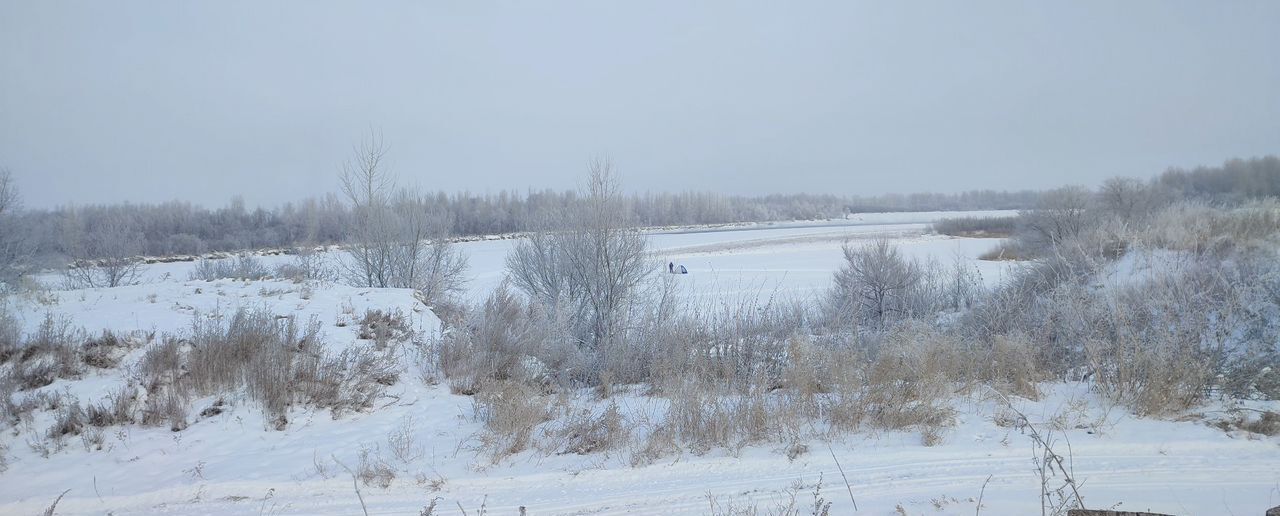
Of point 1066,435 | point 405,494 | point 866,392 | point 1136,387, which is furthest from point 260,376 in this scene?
point 1136,387

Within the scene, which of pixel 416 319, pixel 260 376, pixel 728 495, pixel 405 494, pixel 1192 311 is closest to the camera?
pixel 728 495

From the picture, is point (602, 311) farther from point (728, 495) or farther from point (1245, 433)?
point (1245, 433)

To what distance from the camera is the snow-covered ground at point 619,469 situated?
12.6ft

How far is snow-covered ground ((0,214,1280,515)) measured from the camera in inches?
152

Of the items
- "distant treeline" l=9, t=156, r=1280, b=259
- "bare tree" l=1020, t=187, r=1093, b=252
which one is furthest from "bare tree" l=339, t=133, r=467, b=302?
"bare tree" l=1020, t=187, r=1093, b=252

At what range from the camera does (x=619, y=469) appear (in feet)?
14.7

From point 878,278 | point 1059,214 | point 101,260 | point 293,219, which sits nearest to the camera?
point 878,278

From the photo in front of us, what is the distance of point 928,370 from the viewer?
5.50 m

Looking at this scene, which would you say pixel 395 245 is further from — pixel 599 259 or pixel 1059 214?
pixel 1059 214

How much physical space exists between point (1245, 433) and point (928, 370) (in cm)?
220

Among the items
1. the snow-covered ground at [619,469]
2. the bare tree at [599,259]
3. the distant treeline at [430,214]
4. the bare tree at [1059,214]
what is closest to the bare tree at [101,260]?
the distant treeline at [430,214]

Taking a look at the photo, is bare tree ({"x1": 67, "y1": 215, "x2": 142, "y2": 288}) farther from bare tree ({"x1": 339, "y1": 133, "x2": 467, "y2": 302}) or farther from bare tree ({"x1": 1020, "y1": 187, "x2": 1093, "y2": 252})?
bare tree ({"x1": 1020, "y1": 187, "x2": 1093, "y2": 252})

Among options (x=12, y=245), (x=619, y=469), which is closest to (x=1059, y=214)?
(x=619, y=469)

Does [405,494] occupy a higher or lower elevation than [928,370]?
lower
